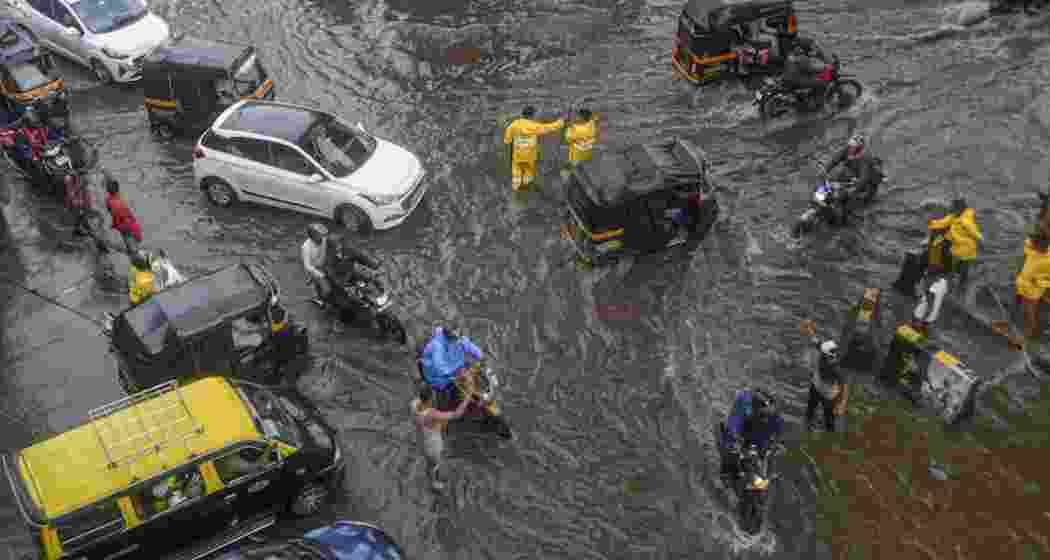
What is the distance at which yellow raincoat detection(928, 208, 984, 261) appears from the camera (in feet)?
40.5

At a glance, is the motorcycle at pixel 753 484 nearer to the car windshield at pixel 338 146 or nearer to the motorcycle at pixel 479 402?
the motorcycle at pixel 479 402

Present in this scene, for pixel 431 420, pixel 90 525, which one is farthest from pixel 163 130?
pixel 431 420

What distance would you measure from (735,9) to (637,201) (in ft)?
20.6

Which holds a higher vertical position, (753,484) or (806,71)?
(806,71)

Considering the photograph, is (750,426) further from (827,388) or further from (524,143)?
(524,143)

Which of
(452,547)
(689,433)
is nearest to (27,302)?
(452,547)

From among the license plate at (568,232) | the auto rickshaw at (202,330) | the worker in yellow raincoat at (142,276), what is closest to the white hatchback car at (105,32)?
the worker in yellow raincoat at (142,276)

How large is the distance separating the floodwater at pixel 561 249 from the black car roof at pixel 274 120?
5.01ft

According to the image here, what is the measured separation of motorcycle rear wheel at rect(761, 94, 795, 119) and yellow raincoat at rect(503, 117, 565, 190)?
14.3ft

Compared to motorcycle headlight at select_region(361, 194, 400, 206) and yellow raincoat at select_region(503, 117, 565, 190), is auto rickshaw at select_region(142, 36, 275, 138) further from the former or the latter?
yellow raincoat at select_region(503, 117, 565, 190)

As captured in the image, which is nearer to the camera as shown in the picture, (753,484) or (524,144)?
(753,484)

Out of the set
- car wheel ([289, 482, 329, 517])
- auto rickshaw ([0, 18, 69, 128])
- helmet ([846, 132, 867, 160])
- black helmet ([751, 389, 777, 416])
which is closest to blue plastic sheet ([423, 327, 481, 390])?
car wheel ([289, 482, 329, 517])

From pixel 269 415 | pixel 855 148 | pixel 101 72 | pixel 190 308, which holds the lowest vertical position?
pixel 269 415

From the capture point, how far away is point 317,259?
12.9 meters
